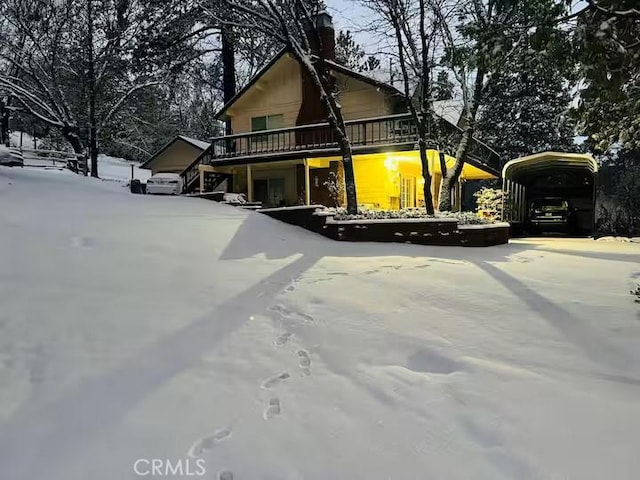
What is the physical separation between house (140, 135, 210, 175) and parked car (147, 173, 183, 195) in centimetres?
468

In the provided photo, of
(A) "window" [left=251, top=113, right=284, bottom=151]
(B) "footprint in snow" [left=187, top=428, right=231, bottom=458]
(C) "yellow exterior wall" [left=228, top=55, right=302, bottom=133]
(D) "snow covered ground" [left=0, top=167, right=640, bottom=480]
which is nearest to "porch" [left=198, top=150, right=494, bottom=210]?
(A) "window" [left=251, top=113, right=284, bottom=151]

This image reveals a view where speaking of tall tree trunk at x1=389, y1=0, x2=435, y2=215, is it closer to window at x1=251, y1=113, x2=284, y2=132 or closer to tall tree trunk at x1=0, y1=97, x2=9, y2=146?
window at x1=251, y1=113, x2=284, y2=132

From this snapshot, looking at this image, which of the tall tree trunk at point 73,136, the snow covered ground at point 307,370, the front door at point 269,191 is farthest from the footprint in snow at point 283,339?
the tall tree trunk at point 73,136

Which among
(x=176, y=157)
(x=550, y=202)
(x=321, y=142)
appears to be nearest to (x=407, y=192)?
(x=321, y=142)

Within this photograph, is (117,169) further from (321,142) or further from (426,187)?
(426,187)

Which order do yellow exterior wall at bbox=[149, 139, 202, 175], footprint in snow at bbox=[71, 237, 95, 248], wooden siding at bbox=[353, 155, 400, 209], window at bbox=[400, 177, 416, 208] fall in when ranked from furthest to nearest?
yellow exterior wall at bbox=[149, 139, 202, 175]
window at bbox=[400, 177, 416, 208]
wooden siding at bbox=[353, 155, 400, 209]
footprint in snow at bbox=[71, 237, 95, 248]

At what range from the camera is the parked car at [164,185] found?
52.2ft

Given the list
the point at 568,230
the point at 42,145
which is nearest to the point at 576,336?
the point at 568,230

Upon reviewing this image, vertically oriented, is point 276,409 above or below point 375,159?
below

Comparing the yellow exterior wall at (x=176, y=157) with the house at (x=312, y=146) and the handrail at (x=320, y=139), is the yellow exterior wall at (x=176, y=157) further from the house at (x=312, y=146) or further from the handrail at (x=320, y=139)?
the handrail at (x=320, y=139)

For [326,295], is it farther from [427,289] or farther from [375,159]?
[375,159]

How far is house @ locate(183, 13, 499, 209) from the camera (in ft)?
46.2

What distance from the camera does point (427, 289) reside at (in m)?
4.71

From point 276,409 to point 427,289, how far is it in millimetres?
2663
